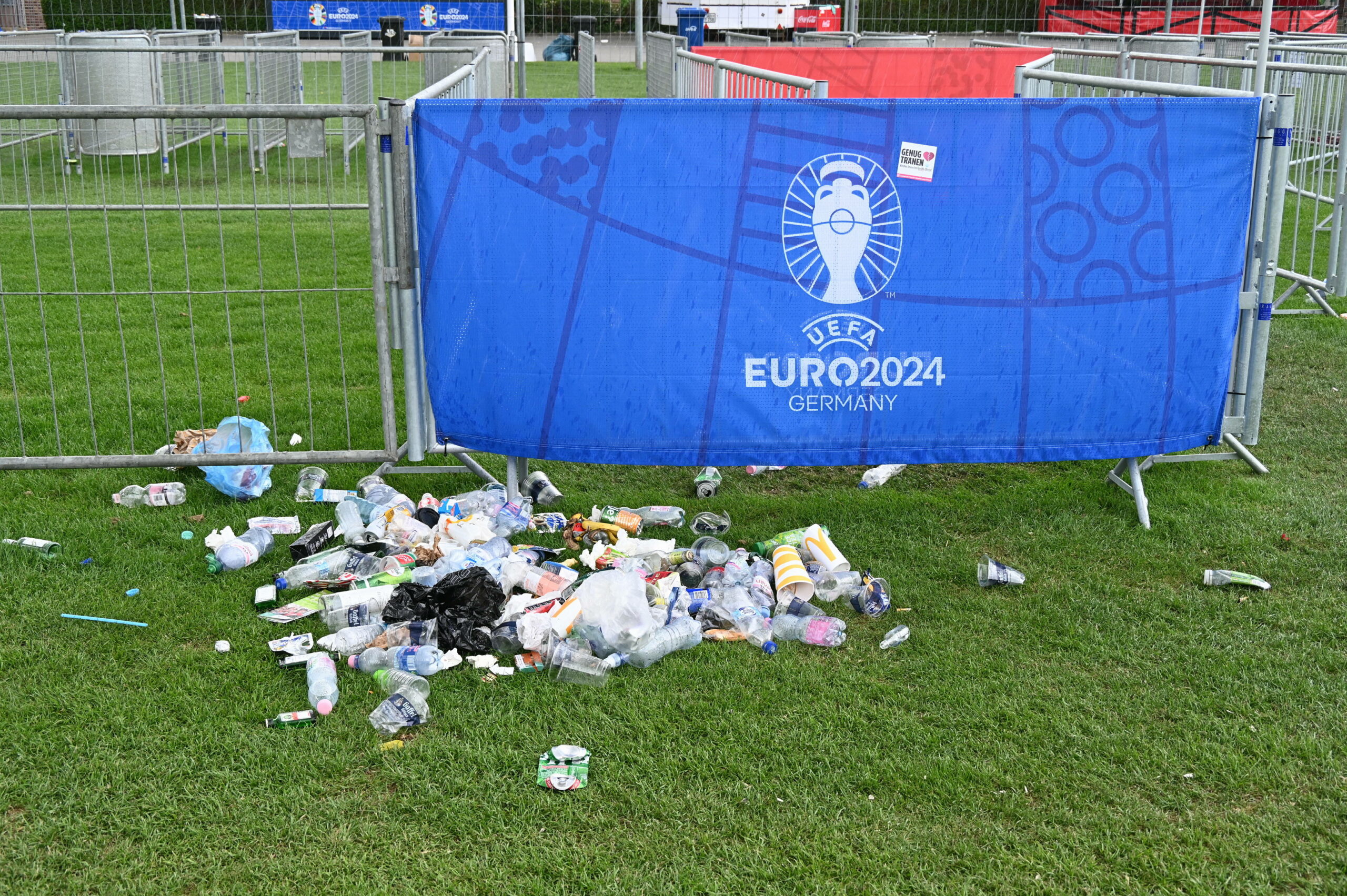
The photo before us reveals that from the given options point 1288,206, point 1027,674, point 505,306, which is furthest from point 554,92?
point 1027,674

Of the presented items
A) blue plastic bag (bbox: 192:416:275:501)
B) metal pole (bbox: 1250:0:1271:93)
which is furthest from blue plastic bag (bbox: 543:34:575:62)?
blue plastic bag (bbox: 192:416:275:501)

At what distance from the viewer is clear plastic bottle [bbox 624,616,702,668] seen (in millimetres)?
4707

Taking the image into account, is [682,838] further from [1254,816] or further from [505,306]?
[505,306]

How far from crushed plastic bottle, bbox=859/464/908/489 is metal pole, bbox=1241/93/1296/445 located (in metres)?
1.68

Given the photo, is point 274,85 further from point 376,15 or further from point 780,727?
point 780,727

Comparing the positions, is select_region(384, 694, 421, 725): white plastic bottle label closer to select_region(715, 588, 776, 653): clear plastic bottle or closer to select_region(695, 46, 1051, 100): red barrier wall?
select_region(715, 588, 776, 653): clear plastic bottle

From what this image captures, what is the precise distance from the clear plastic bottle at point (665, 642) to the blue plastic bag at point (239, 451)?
2271mm

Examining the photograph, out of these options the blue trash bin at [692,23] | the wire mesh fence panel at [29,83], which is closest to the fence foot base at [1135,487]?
the wire mesh fence panel at [29,83]

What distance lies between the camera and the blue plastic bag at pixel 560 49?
32.6 metres

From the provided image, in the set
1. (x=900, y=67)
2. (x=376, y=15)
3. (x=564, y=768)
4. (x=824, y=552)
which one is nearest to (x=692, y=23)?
(x=376, y=15)

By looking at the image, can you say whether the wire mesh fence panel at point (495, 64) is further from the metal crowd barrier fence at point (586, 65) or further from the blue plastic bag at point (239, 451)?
the blue plastic bag at point (239, 451)

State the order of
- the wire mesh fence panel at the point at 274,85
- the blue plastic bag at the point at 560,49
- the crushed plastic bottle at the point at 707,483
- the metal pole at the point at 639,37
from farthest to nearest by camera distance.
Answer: the blue plastic bag at the point at 560,49
the metal pole at the point at 639,37
the wire mesh fence panel at the point at 274,85
the crushed plastic bottle at the point at 707,483

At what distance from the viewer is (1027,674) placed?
464cm

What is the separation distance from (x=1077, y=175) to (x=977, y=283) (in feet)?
2.06
